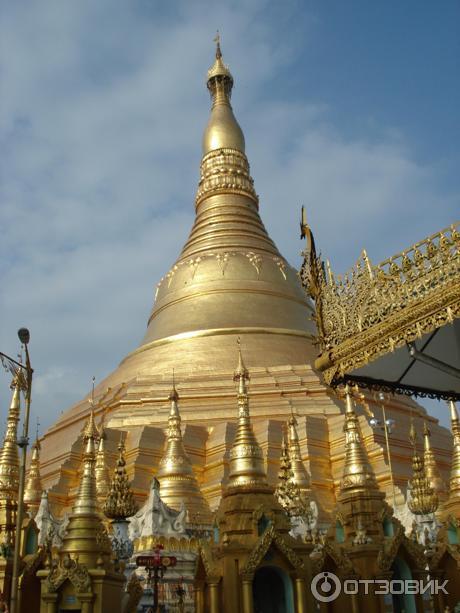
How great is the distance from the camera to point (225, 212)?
30.5m

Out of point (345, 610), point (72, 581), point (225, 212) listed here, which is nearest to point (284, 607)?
point (345, 610)

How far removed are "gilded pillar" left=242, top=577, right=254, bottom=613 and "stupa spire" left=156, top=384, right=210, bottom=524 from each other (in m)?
6.48

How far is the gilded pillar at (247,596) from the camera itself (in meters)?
8.87

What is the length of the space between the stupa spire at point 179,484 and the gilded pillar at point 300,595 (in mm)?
6275

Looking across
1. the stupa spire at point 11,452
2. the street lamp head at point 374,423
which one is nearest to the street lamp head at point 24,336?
the stupa spire at point 11,452

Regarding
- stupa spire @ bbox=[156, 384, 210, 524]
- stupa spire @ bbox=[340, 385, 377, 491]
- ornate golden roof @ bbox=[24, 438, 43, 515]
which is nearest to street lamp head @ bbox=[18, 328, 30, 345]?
stupa spire @ bbox=[340, 385, 377, 491]

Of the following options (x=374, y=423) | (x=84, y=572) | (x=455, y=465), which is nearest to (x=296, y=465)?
(x=374, y=423)

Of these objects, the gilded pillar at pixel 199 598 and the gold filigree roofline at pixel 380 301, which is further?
the gilded pillar at pixel 199 598

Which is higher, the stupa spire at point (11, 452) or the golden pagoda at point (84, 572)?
the stupa spire at point (11, 452)

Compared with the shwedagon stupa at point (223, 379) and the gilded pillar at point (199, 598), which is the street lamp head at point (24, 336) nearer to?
the gilded pillar at point (199, 598)

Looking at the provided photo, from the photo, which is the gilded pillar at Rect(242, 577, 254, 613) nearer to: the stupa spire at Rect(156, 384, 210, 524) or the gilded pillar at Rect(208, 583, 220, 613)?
the gilded pillar at Rect(208, 583, 220, 613)

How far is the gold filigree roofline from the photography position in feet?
21.4

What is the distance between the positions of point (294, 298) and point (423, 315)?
2116 centimetres

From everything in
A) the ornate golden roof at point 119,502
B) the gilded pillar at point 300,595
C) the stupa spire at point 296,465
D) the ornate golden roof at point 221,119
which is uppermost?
the ornate golden roof at point 221,119
